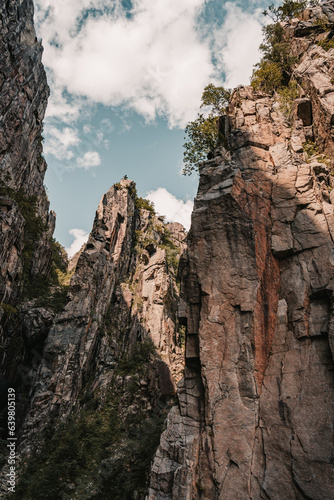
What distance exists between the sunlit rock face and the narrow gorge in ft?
0.18

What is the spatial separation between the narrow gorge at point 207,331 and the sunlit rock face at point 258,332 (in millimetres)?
54

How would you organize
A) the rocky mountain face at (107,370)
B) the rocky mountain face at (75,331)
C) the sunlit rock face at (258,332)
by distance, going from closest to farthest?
the sunlit rock face at (258,332)
the rocky mountain face at (107,370)
the rocky mountain face at (75,331)

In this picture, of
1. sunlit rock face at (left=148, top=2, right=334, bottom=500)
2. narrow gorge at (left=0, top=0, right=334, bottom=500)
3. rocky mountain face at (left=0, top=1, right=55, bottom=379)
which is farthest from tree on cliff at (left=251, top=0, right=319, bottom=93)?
rocky mountain face at (left=0, top=1, right=55, bottom=379)

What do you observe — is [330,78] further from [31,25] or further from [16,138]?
[31,25]

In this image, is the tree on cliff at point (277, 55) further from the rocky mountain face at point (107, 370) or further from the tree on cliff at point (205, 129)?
the rocky mountain face at point (107, 370)

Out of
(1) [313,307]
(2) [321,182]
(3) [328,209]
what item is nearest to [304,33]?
(2) [321,182]

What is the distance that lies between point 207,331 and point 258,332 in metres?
2.03

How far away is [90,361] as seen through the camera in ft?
90.5

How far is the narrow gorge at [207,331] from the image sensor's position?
1022 cm

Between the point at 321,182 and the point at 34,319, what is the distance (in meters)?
26.0

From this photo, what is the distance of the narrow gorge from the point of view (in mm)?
10219

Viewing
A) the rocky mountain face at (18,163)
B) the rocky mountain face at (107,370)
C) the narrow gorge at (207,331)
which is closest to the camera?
the narrow gorge at (207,331)

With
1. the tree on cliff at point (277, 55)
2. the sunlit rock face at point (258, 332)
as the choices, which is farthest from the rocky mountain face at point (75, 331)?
the tree on cliff at point (277, 55)

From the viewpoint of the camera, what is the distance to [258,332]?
11.6 meters
